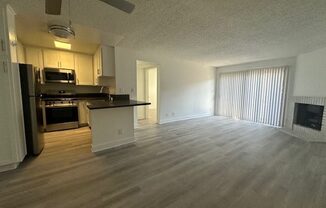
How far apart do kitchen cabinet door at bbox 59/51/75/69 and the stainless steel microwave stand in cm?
22

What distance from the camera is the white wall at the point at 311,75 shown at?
146 inches

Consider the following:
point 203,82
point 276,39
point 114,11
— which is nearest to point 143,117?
point 203,82

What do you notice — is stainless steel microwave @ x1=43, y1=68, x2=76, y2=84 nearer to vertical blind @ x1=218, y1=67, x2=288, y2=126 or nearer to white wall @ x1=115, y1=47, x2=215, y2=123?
white wall @ x1=115, y1=47, x2=215, y2=123

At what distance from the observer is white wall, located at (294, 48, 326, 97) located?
370 cm

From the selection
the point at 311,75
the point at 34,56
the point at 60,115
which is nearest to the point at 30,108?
the point at 60,115

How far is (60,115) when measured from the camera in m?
4.11

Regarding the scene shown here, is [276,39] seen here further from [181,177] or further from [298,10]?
[181,177]

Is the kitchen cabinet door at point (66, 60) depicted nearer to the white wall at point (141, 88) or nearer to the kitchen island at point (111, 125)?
the kitchen island at point (111, 125)

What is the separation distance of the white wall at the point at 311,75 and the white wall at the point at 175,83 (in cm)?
304

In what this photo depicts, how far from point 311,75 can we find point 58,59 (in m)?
7.11

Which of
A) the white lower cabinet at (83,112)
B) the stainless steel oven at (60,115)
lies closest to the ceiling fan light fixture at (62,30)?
the stainless steel oven at (60,115)

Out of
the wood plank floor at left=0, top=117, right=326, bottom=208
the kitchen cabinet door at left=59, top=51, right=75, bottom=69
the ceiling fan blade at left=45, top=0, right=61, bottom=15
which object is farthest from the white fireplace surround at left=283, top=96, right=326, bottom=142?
the kitchen cabinet door at left=59, top=51, right=75, bottom=69

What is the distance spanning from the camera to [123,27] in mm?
2689

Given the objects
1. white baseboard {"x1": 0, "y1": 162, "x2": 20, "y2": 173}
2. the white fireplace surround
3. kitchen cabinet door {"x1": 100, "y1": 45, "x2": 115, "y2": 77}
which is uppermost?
kitchen cabinet door {"x1": 100, "y1": 45, "x2": 115, "y2": 77}
